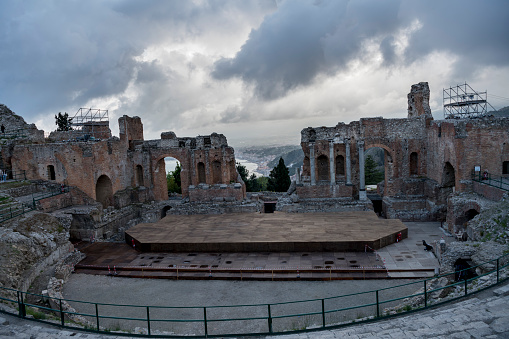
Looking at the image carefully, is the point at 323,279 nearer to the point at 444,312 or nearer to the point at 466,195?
the point at 444,312

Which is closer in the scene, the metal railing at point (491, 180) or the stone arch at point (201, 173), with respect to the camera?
the metal railing at point (491, 180)

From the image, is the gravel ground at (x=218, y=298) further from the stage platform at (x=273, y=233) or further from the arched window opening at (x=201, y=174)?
the arched window opening at (x=201, y=174)

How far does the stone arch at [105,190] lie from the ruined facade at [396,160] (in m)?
13.3

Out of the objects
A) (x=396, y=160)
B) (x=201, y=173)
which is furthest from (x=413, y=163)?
(x=201, y=173)

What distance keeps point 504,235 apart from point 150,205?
71.9 ft

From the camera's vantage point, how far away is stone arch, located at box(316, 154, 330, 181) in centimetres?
2730

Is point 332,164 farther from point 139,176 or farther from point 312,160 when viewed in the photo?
point 139,176

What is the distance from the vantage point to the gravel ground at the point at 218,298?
11.2 metres

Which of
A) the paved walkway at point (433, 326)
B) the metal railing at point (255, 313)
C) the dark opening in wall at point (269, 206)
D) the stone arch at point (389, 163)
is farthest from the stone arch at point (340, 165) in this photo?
the paved walkway at point (433, 326)

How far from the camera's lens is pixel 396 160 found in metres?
25.2

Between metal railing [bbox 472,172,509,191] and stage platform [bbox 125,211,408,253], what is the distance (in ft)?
14.4

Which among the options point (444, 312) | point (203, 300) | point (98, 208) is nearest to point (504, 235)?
point (444, 312)

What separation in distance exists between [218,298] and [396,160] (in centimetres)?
1683

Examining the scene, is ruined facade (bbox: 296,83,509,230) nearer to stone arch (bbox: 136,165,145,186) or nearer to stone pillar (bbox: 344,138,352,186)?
stone pillar (bbox: 344,138,352,186)
